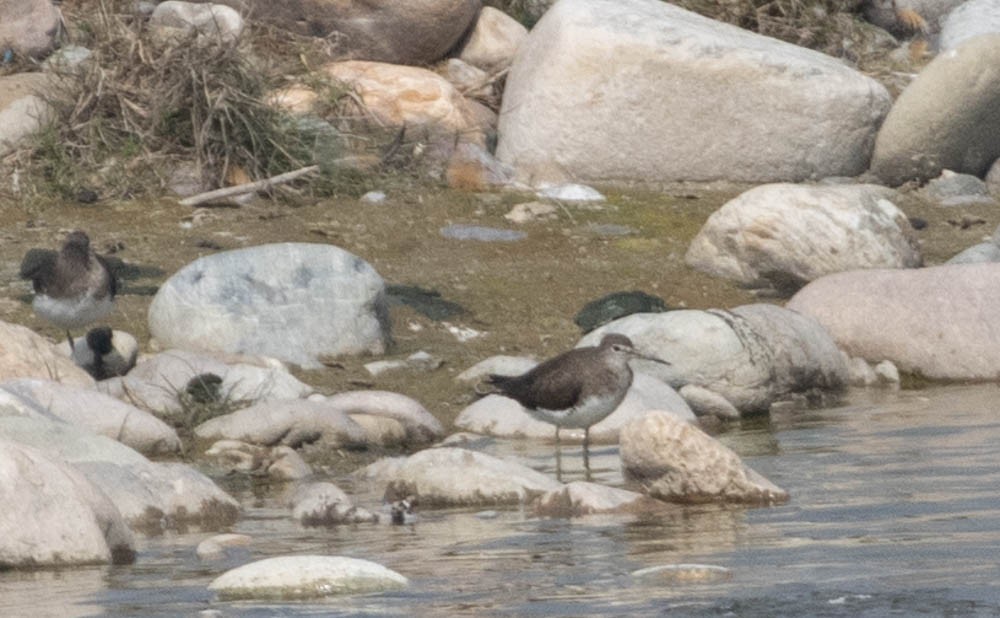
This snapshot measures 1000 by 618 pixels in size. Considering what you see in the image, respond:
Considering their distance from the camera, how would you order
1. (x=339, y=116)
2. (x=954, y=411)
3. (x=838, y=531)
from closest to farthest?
(x=838, y=531)
(x=954, y=411)
(x=339, y=116)

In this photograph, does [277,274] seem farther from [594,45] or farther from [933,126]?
[933,126]

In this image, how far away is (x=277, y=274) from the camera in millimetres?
13344

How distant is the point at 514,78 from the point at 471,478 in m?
9.31

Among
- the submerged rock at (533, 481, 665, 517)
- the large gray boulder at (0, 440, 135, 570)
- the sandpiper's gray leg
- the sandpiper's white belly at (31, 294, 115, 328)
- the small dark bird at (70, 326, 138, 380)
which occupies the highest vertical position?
the large gray boulder at (0, 440, 135, 570)

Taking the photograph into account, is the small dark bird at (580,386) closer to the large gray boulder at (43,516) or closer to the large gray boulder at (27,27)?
the large gray boulder at (43,516)

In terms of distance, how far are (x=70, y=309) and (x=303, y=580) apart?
5786 millimetres

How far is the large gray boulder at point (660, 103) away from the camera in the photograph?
18.0 m

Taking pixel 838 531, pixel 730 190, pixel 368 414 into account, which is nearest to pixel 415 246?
pixel 730 190

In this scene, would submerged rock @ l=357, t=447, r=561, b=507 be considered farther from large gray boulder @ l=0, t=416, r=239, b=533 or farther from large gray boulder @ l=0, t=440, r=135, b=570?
large gray boulder @ l=0, t=440, r=135, b=570

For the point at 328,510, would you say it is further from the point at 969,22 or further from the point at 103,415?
the point at 969,22

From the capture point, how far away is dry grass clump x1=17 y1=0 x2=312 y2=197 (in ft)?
54.6

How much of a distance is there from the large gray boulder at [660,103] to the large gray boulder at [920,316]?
368cm

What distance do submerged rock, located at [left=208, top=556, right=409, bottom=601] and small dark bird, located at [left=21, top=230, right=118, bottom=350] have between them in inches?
219

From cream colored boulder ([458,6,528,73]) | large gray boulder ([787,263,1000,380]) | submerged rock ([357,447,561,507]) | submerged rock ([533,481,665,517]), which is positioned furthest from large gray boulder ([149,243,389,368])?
cream colored boulder ([458,6,528,73])
